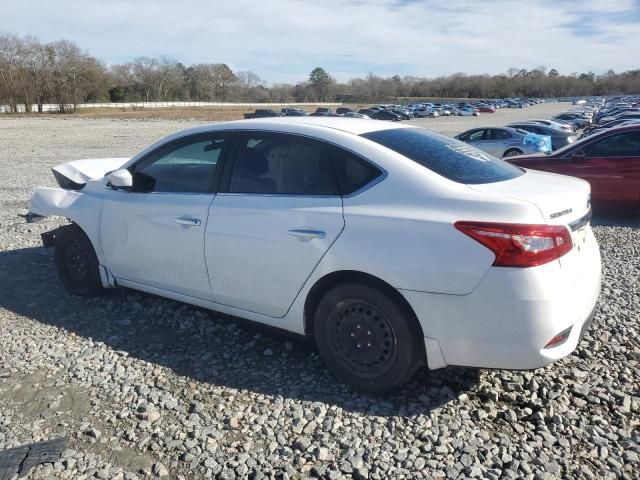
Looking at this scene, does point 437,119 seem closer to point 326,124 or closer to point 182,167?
point 182,167

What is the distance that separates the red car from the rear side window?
6.48m

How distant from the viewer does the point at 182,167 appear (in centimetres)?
432

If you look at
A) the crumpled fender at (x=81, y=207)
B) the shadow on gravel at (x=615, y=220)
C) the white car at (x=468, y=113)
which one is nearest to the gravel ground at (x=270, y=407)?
the crumpled fender at (x=81, y=207)

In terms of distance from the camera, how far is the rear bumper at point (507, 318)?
2.88 m

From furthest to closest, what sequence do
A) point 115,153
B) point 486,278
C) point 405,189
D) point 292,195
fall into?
point 115,153, point 292,195, point 405,189, point 486,278

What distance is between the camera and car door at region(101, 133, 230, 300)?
4039mm

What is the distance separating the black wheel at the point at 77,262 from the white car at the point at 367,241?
21.9 inches

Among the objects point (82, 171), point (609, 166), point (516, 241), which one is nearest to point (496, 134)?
point (609, 166)

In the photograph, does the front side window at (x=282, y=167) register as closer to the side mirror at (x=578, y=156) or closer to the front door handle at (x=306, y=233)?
the front door handle at (x=306, y=233)

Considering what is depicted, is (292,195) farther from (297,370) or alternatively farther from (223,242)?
(297,370)

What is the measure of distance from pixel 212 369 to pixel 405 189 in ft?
6.01

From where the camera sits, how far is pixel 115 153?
71.8 ft

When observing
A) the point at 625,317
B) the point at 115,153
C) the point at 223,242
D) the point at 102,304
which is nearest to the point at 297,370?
the point at 223,242

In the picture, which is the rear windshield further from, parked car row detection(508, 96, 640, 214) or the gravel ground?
parked car row detection(508, 96, 640, 214)
